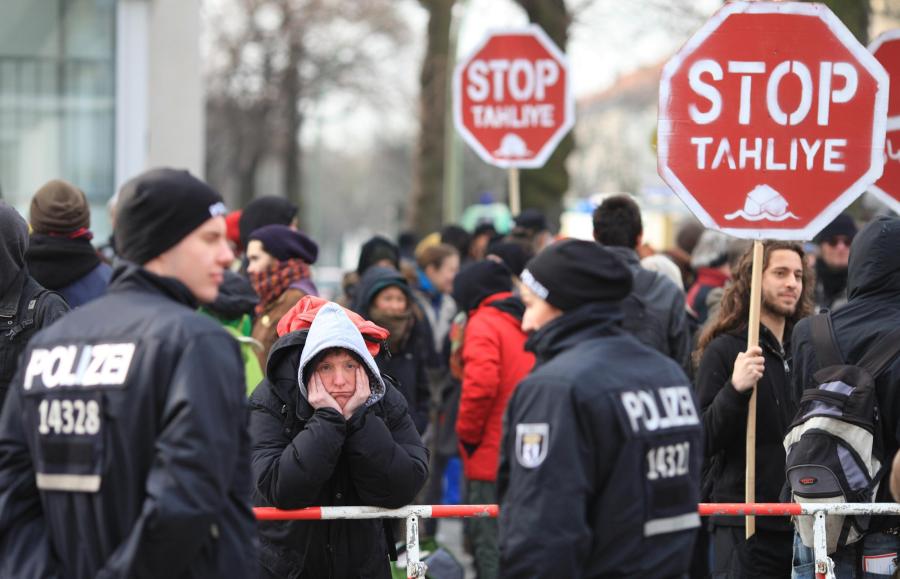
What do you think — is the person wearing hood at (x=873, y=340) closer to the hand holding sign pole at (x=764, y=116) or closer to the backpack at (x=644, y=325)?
the hand holding sign pole at (x=764, y=116)

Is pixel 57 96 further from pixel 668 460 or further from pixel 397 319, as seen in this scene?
pixel 668 460

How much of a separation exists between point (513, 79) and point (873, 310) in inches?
244

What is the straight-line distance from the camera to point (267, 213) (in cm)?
912

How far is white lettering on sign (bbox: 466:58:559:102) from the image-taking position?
11.6 m

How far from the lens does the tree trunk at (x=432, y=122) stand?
24.7 metres

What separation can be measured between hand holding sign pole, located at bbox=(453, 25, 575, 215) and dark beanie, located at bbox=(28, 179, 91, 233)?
4.59 meters

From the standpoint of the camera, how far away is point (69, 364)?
398 cm

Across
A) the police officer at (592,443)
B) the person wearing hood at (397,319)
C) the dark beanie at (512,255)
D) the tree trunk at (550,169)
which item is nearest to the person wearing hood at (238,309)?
the person wearing hood at (397,319)

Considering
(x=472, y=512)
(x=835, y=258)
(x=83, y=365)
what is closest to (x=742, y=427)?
(x=472, y=512)

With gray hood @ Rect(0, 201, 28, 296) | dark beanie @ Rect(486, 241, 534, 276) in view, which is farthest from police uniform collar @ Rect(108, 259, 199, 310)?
dark beanie @ Rect(486, 241, 534, 276)

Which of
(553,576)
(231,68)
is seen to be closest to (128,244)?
(553,576)

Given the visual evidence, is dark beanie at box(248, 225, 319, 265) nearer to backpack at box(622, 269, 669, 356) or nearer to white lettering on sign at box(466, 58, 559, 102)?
backpack at box(622, 269, 669, 356)

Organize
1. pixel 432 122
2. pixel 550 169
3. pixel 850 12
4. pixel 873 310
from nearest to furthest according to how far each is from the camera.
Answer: pixel 873 310 < pixel 850 12 < pixel 550 169 < pixel 432 122

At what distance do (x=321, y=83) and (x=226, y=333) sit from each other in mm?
45764
